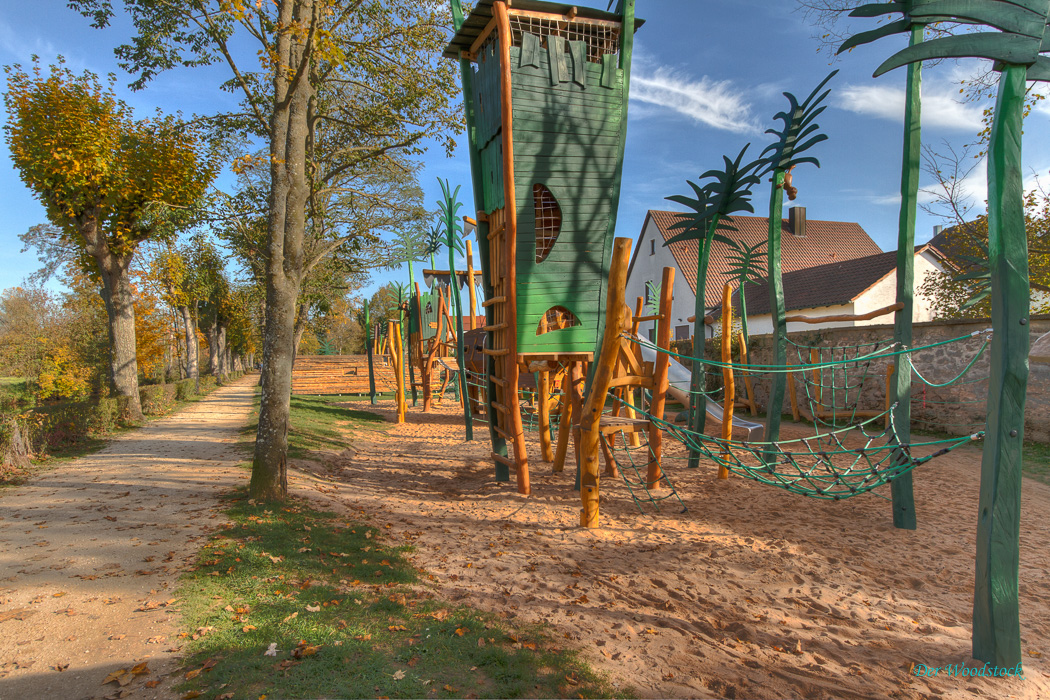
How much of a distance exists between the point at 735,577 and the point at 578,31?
19.0 feet

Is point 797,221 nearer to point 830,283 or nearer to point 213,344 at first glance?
point 830,283

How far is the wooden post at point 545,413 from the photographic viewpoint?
Result: 7.41m

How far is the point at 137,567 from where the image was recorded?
4.04 metres

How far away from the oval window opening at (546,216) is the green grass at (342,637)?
12.4 ft

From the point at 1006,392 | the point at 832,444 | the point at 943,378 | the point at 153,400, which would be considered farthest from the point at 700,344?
the point at 153,400

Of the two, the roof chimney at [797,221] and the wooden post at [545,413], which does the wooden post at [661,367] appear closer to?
the wooden post at [545,413]

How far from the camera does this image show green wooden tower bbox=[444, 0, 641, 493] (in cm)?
604

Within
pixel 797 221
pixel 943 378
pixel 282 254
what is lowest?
pixel 943 378

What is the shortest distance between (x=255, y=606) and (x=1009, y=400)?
15.1 ft

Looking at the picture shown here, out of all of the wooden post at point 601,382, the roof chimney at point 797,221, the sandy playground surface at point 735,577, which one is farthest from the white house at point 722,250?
the wooden post at point 601,382

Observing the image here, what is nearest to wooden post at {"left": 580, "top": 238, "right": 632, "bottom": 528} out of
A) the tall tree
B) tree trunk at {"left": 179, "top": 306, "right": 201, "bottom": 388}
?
the tall tree

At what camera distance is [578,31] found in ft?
20.3

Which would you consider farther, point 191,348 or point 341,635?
point 191,348

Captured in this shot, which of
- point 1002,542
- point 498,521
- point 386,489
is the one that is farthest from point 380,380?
Answer: point 1002,542
